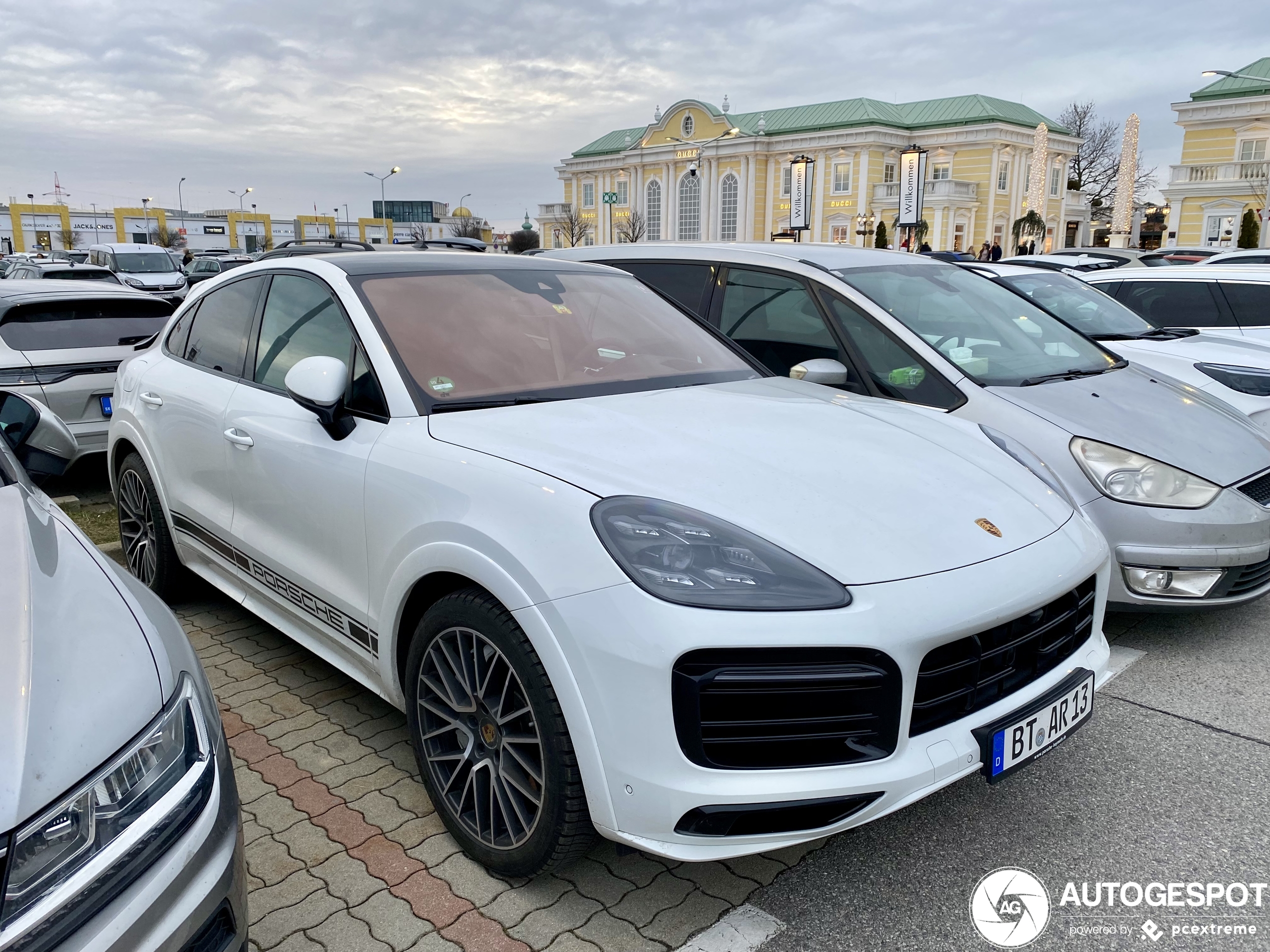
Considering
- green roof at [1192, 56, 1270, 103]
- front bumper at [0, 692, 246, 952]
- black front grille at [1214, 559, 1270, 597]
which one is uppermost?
green roof at [1192, 56, 1270, 103]

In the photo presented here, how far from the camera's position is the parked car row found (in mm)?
2051

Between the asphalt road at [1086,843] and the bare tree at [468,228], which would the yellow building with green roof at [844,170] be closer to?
the bare tree at [468,228]

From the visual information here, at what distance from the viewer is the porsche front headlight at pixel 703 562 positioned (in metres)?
2.05

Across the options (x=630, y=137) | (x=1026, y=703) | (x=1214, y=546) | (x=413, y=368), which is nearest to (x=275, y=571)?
(x=413, y=368)

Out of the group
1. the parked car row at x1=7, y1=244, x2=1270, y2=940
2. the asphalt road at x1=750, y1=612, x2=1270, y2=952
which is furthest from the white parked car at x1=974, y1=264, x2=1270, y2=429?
the asphalt road at x1=750, y1=612, x2=1270, y2=952

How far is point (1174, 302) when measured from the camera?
27.0 feet

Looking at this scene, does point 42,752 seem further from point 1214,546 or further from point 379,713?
point 1214,546

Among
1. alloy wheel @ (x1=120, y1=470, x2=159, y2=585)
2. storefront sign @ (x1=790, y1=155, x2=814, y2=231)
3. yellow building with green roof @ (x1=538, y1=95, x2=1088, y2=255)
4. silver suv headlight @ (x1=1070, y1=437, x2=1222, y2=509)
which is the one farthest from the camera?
yellow building with green roof @ (x1=538, y1=95, x2=1088, y2=255)

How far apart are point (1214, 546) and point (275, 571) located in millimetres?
3737

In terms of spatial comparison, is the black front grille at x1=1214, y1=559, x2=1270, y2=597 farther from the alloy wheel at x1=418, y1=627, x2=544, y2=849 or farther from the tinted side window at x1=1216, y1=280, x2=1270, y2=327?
the tinted side window at x1=1216, y1=280, x2=1270, y2=327

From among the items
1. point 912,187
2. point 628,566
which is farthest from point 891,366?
point 912,187

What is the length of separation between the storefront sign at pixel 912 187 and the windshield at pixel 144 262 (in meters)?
28.0

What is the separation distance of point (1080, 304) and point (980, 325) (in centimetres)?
255

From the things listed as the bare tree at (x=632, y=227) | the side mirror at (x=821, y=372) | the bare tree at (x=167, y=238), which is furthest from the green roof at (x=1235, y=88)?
the bare tree at (x=167, y=238)
